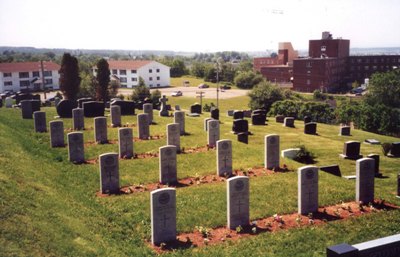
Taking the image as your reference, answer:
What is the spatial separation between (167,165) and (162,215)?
528 centimetres

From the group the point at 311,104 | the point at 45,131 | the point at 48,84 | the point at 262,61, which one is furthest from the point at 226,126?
the point at 262,61

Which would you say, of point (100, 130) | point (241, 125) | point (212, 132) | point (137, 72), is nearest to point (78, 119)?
point (100, 130)

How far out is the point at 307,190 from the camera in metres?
14.3

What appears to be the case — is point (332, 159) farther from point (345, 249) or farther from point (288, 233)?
point (345, 249)

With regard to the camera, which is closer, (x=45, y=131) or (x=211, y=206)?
(x=211, y=206)

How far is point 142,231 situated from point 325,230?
5774 millimetres

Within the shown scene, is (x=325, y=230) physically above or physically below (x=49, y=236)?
below

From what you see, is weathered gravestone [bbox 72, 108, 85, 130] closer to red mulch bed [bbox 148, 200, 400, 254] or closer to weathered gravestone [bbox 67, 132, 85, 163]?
weathered gravestone [bbox 67, 132, 85, 163]

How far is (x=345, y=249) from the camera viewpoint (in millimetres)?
9250

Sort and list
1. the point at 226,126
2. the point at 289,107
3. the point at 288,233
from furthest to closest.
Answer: the point at 289,107
the point at 226,126
the point at 288,233

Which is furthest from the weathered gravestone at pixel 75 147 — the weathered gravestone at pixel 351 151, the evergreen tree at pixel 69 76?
the evergreen tree at pixel 69 76

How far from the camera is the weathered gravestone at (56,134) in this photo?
74.5 feet

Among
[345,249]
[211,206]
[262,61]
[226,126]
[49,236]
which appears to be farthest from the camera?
[262,61]

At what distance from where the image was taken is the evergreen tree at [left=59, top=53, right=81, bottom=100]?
1855 inches
